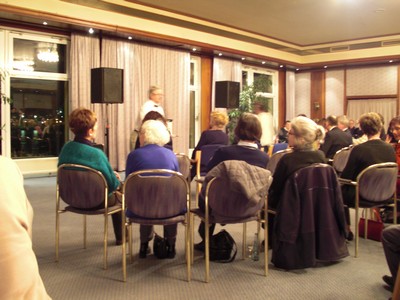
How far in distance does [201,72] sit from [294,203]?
25.4 feet

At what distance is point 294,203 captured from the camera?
321 cm

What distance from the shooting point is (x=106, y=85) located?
22.4 ft

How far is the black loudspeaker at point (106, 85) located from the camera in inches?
267

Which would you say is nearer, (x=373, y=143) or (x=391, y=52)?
(x=373, y=143)

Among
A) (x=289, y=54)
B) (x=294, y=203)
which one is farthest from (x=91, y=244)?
(x=289, y=54)

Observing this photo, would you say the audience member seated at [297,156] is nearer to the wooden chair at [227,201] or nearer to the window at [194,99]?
the wooden chair at [227,201]

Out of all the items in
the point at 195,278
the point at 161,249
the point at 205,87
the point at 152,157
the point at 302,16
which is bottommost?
the point at 195,278

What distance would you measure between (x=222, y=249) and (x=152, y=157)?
3.11 feet

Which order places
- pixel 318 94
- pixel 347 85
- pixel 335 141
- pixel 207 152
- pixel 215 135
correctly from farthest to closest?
pixel 318 94, pixel 347 85, pixel 335 141, pixel 215 135, pixel 207 152

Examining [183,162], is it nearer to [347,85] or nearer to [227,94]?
[227,94]

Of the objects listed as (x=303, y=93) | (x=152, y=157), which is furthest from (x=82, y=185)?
(x=303, y=93)

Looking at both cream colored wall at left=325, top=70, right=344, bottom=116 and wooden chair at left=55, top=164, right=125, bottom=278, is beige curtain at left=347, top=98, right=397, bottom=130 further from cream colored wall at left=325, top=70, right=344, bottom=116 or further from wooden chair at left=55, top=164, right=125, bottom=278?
wooden chair at left=55, top=164, right=125, bottom=278

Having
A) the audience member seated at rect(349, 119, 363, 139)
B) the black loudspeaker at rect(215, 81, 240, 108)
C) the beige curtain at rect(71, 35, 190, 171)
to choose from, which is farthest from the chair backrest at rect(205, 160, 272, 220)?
the audience member seated at rect(349, 119, 363, 139)

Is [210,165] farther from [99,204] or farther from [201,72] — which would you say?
[201,72]
